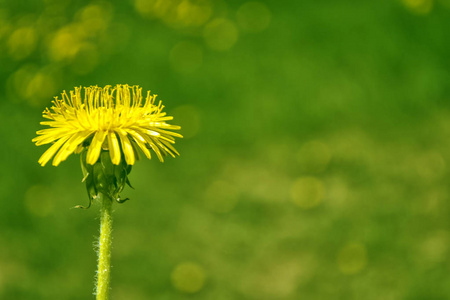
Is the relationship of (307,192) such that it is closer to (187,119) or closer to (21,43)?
(187,119)

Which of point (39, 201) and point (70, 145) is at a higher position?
point (39, 201)

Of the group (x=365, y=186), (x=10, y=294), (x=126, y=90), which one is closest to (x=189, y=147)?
(x=365, y=186)

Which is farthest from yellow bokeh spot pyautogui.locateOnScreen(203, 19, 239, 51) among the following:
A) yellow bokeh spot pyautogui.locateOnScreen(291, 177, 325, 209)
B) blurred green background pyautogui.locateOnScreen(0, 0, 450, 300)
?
yellow bokeh spot pyautogui.locateOnScreen(291, 177, 325, 209)

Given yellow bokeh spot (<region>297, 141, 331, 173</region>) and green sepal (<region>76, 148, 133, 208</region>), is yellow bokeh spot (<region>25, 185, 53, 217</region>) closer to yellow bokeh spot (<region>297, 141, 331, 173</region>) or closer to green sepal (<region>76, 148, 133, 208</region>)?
yellow bokeh spot (<region>297, 141, 331, 173</region>)

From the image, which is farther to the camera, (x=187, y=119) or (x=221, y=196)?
(x=187, y=119)

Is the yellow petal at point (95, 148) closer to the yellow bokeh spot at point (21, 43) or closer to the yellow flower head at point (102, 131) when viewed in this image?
the yellow flower head at point (102, 131)

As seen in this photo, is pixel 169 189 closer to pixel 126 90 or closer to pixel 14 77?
pixel 14 77

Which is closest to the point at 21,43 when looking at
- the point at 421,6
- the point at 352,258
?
the point at 352,258
